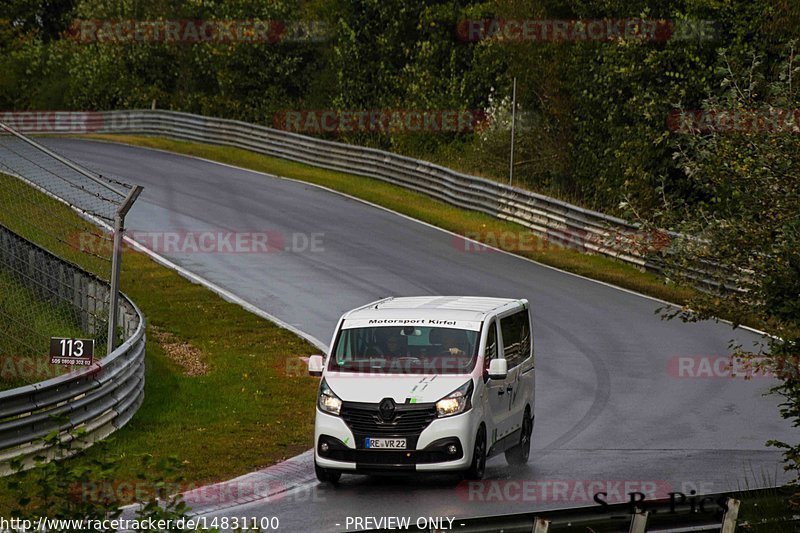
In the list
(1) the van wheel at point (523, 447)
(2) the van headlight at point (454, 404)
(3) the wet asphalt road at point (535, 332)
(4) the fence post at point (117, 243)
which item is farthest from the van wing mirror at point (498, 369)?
(4) the fence post at point (117, 243)

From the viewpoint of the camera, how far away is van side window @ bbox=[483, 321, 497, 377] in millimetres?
14608

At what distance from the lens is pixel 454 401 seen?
13914mm

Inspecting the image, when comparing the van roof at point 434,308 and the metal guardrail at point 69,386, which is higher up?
the van roof at point 434,308

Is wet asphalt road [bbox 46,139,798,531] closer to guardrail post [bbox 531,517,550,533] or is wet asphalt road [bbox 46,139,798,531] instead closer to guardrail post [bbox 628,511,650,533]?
guardrail post [bbox 628,511,650,533]

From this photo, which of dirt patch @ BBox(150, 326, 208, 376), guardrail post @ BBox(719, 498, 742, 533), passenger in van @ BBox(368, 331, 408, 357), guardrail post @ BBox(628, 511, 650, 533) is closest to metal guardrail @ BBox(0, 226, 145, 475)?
dirt patch @ BBox(150, 326, 208, 376)

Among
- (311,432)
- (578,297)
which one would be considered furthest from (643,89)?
(311,432)

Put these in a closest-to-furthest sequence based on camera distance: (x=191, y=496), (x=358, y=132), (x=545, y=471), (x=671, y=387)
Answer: (x=191, y=496)
(x=545, y=471)
(x=671, y=387)
(x=358, y=132)

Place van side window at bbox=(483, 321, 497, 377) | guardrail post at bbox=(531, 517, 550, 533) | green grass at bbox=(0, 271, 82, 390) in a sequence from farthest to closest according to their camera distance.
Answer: green grass at bbox=(0, 271, 82, 390) → van side window at bbox=(483, 321, 497, 377) → guardrail post at bbox=(531, 517, 550, 533)

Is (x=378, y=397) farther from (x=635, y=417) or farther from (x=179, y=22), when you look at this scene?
(x=179, y=22)

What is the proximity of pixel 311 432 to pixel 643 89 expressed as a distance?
2034 centimetres

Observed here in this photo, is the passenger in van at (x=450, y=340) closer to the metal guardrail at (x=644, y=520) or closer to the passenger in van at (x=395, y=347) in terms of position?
the passenger in van at (x=395, y=347)

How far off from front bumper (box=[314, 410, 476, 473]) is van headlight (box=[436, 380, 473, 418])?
0.08 metres

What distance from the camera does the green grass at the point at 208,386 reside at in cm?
1553

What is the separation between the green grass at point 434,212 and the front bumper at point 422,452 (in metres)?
7.89
